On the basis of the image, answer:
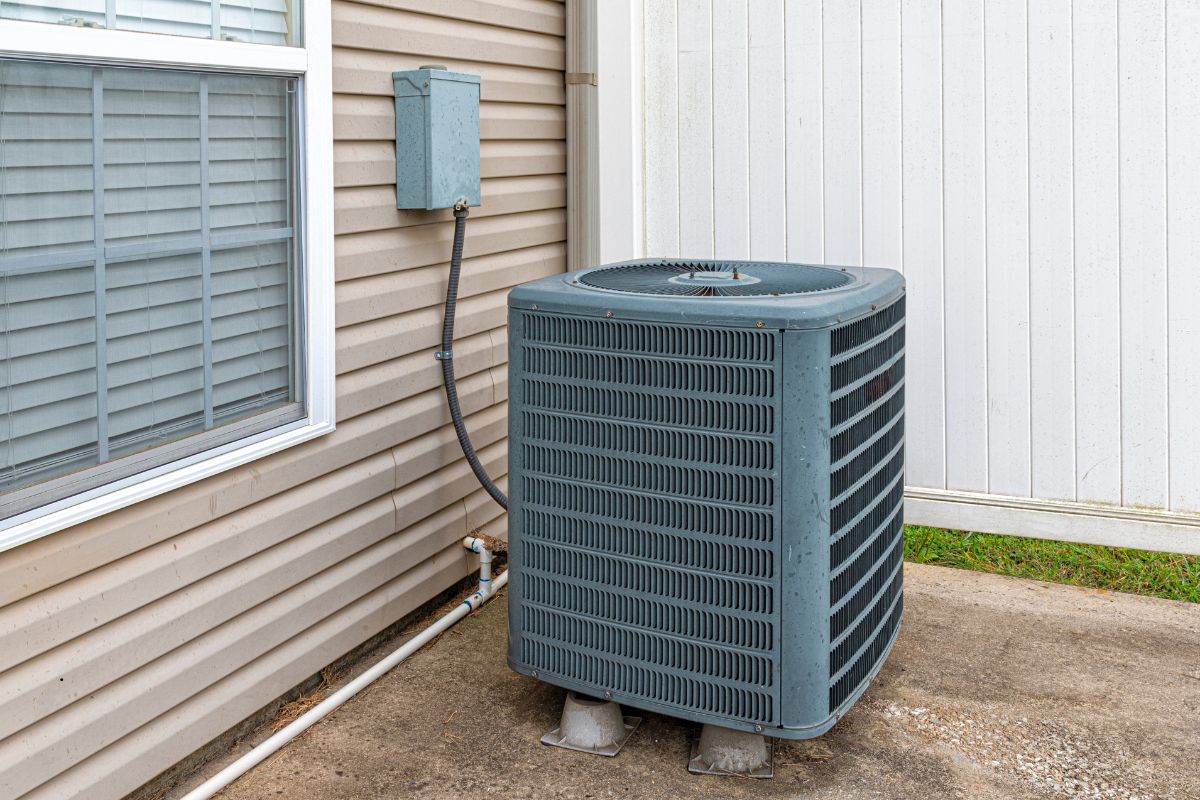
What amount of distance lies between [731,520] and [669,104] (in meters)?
2.14

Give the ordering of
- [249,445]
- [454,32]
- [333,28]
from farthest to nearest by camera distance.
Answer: [454,32]
[333,28]
[249,445]

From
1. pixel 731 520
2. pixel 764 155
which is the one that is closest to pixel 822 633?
pixel 731 520

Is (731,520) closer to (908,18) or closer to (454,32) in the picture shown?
(454,32)

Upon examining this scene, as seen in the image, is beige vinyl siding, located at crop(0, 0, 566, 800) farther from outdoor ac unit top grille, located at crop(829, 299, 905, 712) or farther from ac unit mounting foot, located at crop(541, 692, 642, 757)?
outdoor ac unit top grille, located at crop(829, 299, 905, 712)

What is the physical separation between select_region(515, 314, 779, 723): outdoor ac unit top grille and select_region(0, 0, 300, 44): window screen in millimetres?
840

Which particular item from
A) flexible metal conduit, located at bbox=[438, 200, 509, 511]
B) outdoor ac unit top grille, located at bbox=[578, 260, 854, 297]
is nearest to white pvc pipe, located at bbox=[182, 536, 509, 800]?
flexible metal conduit, located at bbox=[438, 200, 509, 511]

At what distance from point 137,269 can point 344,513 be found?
91 cm

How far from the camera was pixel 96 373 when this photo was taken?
2.34 metres

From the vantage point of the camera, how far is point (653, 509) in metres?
2.57

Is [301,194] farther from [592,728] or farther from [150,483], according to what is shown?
[592,728]

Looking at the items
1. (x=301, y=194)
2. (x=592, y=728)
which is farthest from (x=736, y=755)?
(x=301, y=194)

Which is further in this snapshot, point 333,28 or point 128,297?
point 333,28

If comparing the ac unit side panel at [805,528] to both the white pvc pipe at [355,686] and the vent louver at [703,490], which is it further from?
the white pvc pipe at [355,686]

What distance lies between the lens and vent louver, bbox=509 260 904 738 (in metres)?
2.44
